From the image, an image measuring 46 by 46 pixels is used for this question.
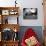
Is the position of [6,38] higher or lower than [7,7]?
lower

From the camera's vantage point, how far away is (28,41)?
4770 mm

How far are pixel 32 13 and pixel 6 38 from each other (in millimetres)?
1245

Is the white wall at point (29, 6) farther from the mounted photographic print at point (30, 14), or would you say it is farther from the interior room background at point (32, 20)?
the mounted photographic print at point (30, 14)

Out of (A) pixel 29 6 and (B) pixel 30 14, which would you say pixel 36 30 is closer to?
(B) pixel 30 14

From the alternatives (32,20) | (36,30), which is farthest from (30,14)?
(36,30)

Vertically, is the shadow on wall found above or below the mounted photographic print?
below

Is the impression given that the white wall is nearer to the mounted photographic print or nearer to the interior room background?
the interior room background

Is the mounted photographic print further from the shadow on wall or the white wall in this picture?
the shadow on wall

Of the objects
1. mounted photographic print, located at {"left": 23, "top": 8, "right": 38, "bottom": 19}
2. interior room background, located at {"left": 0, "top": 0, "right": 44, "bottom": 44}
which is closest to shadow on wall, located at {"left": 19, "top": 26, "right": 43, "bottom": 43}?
interior room background, located at {"left": 0, "top": 0, "right": 44, "bottom": 44}

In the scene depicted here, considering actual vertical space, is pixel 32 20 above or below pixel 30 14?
below

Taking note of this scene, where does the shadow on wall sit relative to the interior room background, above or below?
below

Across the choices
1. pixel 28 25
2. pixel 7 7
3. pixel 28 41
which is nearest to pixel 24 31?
pixel 28 25

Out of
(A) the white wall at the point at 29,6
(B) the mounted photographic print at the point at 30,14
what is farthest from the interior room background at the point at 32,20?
(B) the mounted photographic print at the point at 30,14

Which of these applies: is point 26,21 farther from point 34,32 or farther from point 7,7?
point 7,7
